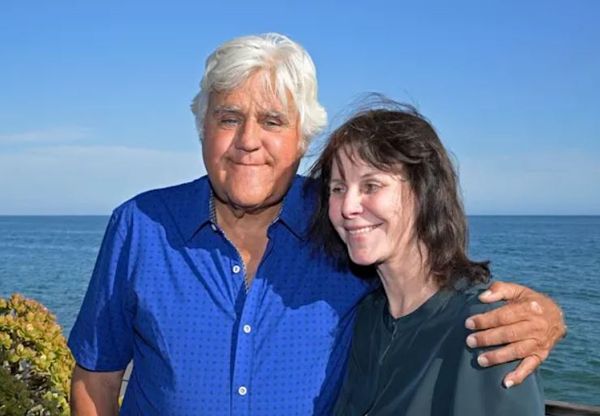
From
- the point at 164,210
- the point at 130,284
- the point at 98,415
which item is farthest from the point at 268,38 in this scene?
the point at 98,415

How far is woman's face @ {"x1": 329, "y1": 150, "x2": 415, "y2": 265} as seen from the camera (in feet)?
8.41

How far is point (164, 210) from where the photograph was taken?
3.11m

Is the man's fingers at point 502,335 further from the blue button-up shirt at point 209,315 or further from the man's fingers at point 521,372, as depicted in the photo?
the blue button-up shirt at point 209,315

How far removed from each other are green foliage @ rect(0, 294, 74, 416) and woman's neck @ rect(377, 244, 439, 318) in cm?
278

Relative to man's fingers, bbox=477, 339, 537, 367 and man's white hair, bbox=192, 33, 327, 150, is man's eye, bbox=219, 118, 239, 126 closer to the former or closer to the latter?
man's white hair, bbox=192, 33, 327, 150

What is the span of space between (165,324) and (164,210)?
50 cm

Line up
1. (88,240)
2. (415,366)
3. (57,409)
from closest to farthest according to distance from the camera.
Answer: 1. (415,366)
2. (57,409)
3. (88,240)

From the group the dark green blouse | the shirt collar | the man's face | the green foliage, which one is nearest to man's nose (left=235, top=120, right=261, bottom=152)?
the man's face

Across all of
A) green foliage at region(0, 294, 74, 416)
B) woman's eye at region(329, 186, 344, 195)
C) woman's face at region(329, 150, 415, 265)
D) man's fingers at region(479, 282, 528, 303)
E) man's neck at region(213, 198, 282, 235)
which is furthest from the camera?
green foliage at region(0, 294, 74, 416)

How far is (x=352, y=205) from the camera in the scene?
102 inches

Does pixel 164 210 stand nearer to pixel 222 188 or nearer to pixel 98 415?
pixel 222 188

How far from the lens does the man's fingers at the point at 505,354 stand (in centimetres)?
219

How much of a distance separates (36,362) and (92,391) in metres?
1.68

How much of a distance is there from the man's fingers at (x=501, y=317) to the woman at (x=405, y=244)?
8 cm
